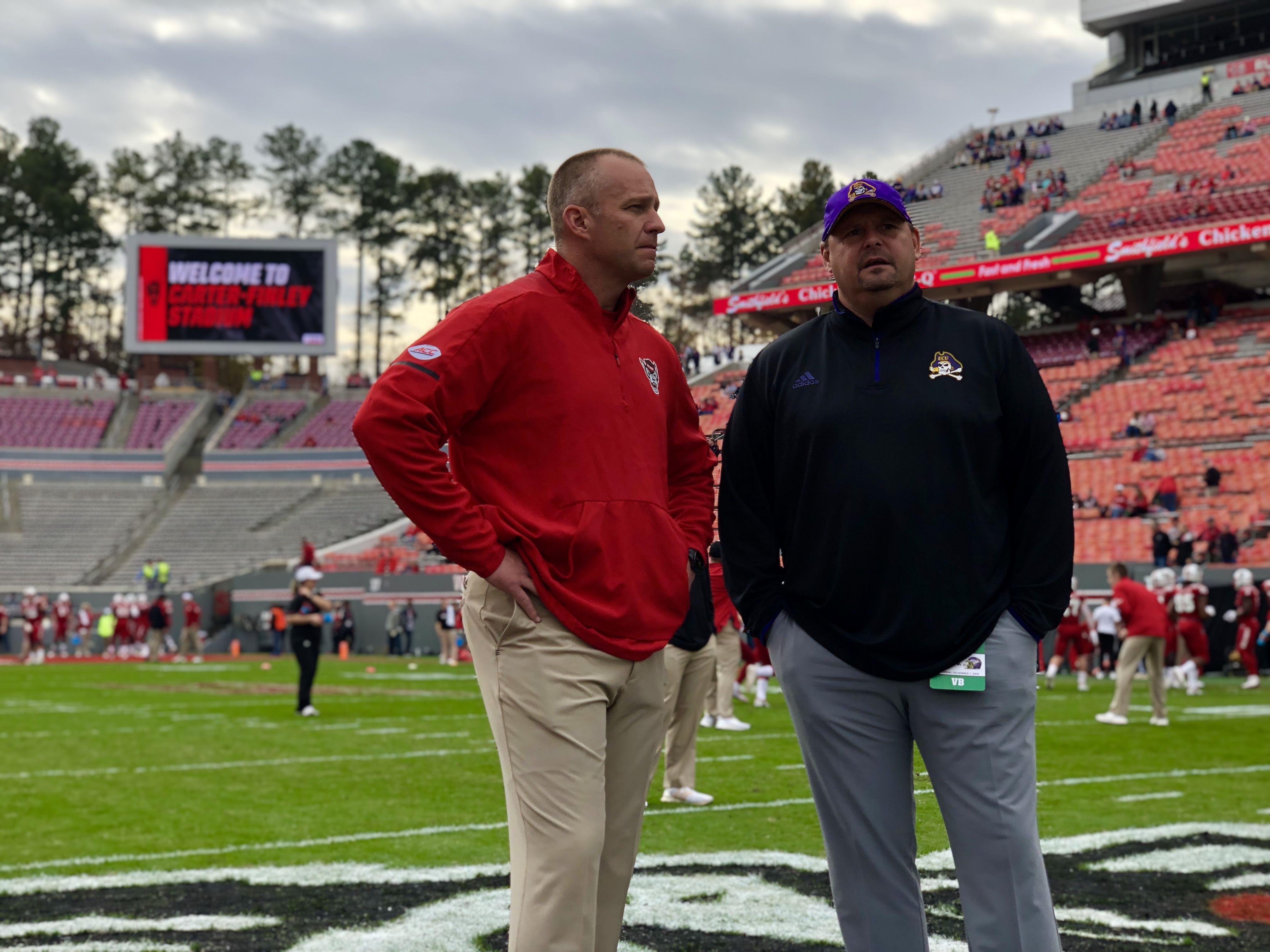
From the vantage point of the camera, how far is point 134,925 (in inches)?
209

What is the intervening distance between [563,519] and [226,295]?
165 ft

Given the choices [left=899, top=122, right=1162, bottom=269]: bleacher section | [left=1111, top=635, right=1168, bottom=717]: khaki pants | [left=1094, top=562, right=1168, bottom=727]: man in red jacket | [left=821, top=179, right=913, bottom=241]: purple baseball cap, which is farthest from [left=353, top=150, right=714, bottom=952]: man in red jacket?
[left=899, top=122, right=1162, bottom=269]: bleacher section

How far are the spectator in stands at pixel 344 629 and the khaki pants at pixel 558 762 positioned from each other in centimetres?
3205

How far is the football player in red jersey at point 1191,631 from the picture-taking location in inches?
729

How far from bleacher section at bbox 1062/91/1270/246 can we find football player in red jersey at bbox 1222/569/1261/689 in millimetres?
17911

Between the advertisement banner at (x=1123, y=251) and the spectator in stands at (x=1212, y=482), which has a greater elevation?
the advertisement banner at (x=1123, y=251)

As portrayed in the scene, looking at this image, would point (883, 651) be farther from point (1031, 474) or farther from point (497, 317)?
point (497, 317)

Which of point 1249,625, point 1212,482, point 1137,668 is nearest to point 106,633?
point 1212,482

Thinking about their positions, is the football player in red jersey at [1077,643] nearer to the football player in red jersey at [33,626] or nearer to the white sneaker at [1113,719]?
the white sneaker at [1113,719]

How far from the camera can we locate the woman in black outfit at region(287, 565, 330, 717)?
48.7ft

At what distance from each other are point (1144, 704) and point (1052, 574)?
14.5 metres

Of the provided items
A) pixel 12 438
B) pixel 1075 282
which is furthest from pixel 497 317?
pixel 12 438

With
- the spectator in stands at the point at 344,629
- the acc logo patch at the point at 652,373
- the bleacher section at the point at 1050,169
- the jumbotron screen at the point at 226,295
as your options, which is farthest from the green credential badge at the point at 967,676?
the jumbotron screen at the point at 226,295

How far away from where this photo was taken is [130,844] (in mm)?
7402
